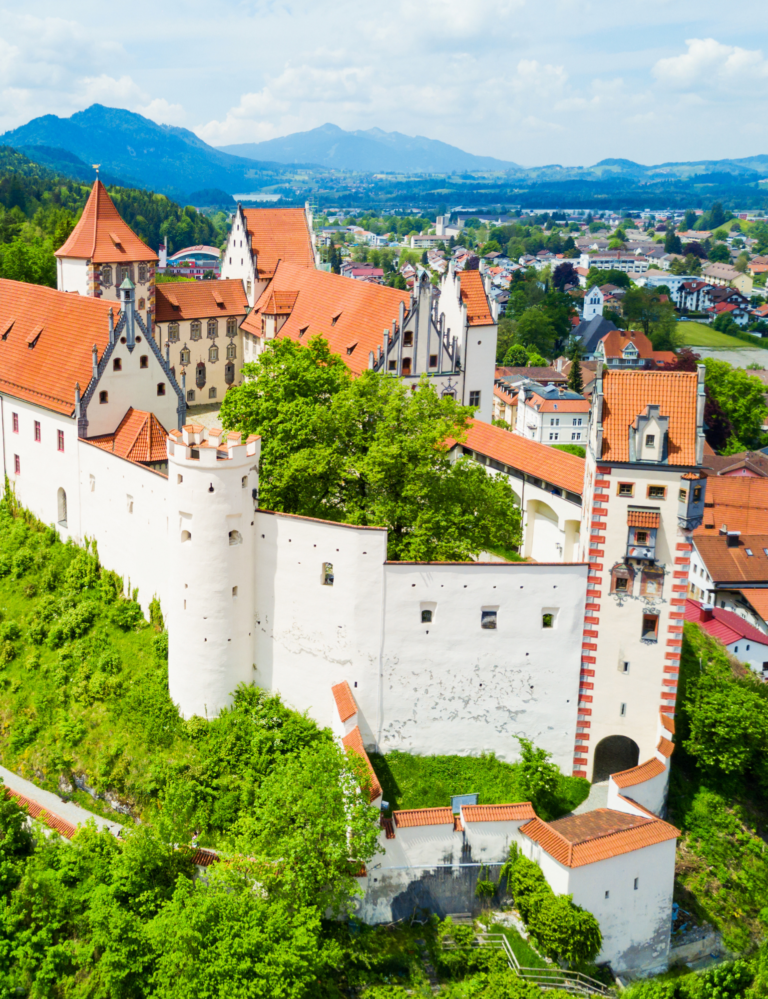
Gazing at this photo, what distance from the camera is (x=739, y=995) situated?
134ft

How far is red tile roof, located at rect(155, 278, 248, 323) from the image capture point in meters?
77.1

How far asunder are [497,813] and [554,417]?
3268 inches

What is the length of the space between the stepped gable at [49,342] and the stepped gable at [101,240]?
726cm

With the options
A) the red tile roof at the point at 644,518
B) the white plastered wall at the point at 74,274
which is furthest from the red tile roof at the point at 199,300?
the red tile roof at the point at 644,518

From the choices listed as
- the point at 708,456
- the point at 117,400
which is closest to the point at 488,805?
the point at 117,400

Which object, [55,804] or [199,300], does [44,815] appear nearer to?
[55,804]

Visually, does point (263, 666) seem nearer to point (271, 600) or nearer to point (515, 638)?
point (271, 600)

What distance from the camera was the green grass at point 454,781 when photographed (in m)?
44.1

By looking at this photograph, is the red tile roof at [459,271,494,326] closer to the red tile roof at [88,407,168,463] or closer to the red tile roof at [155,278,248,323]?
the red tile roof at [155,278,248,323]

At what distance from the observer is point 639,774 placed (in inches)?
1735

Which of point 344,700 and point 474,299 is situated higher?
point 474,299

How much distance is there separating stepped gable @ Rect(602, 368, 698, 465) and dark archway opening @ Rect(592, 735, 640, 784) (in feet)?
40.5

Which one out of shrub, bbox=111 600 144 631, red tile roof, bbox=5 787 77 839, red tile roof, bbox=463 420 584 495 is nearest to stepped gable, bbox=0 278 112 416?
shrub, bbox=111 600 144 631

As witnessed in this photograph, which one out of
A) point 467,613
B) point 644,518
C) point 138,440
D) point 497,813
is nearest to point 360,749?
point 497,813
